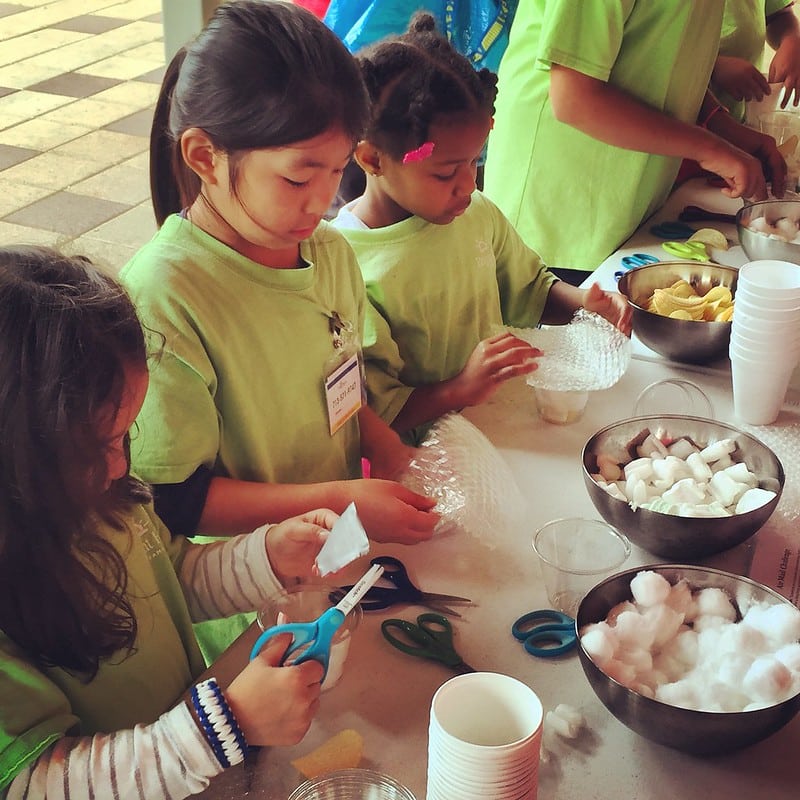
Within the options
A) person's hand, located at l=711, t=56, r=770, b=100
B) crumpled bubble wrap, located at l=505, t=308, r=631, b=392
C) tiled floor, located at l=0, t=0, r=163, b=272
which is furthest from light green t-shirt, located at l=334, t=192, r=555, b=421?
tiled floor, located at l=0, t=0, r=163, b=272

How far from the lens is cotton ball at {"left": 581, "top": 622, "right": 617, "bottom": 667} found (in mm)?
843

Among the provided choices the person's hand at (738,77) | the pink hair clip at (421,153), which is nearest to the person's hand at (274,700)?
the pink hair clip at (421,153)

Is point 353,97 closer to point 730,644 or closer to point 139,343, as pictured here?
point 139,343

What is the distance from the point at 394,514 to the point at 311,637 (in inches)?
9.3

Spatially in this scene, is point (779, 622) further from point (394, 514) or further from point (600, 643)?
point (394, 514)

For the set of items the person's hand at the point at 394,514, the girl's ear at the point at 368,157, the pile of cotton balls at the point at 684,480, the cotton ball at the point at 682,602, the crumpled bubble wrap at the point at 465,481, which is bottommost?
the crumpled bubble wrap at the point at 465,481

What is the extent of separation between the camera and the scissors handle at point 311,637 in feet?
2.82

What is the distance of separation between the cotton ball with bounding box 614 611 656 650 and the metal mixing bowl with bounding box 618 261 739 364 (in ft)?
2.32

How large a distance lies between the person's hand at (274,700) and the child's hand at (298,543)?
0.20 meters

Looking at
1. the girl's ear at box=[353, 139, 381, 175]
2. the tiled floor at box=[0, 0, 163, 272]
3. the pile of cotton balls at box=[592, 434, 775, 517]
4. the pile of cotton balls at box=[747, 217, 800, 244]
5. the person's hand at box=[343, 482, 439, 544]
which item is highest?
the girl's ear at box=[353, 139, 381, 175]

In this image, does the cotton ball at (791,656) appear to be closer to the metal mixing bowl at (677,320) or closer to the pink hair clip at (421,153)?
the metal mixing bowl at (677,320)

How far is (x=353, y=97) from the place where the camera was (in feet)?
3.62

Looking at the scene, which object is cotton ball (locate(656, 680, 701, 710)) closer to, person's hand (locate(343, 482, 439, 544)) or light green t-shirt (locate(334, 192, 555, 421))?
person's hand (locate(343, 482, 439, 544))

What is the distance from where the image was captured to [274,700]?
81 centimetres
